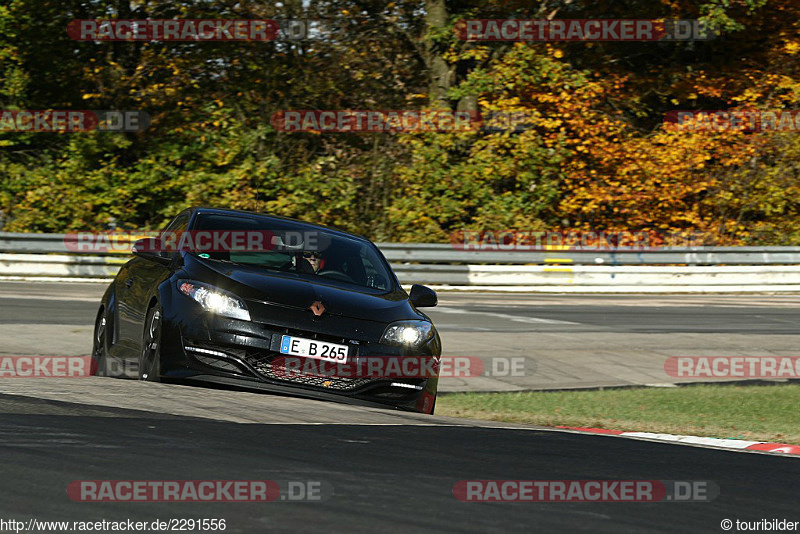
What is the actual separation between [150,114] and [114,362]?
18.9m

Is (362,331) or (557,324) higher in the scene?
(362,331)

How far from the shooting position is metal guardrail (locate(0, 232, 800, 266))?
21.7 meters

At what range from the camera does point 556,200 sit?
27.0m

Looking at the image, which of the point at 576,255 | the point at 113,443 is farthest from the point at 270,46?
the point at 113,443

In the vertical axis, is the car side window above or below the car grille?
above

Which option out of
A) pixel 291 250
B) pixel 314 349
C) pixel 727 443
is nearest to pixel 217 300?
pixel 314 349

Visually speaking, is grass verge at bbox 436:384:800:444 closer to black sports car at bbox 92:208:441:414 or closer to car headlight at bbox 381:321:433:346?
car headlight at bbox 381:321:433:346

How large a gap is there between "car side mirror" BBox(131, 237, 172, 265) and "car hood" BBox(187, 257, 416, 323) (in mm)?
343

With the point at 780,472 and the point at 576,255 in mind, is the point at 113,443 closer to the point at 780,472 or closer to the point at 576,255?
the point at 780,472

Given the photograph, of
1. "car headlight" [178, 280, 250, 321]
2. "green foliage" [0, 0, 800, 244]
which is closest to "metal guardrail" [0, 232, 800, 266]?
"green foliage" [0, 0, 800, 244]

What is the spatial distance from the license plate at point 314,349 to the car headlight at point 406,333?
12.7 inches

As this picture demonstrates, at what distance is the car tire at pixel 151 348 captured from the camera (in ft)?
25.5

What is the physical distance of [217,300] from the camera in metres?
7.61

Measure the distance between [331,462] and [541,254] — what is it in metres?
18.2
